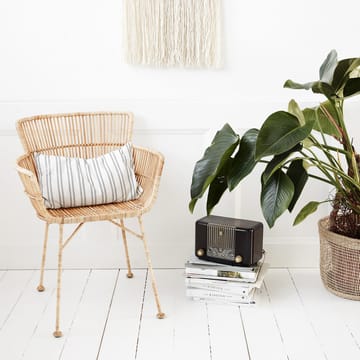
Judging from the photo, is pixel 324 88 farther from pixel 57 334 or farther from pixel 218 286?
pixel 57 334

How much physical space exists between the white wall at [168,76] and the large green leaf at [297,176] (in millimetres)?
574

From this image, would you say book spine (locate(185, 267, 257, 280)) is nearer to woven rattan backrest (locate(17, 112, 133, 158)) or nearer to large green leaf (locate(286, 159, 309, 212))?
large green leaf (locate(286, 159, 309, 212))

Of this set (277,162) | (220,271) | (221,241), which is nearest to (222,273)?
(220,271)

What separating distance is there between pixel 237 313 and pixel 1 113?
144cm

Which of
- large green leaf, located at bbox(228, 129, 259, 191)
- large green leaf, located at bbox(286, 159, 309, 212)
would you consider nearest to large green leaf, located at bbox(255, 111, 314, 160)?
large green leaf, located at bbox(228, 129, 259, 191)

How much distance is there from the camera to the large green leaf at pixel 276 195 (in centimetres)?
218

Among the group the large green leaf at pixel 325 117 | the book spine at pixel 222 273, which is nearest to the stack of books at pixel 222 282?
the book spine at pixel 222 273

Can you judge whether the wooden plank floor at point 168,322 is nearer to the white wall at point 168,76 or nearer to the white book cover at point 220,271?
the white book cover at point 220,271

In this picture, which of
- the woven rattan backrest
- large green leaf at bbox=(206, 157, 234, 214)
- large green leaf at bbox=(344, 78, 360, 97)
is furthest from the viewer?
the woven rattan backrest

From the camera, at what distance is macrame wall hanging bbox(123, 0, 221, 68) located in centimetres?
282

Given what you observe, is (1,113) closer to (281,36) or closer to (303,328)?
(281,36)

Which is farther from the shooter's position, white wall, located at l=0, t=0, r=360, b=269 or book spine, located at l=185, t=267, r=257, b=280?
white wall, located at l=0, t=0, r=360, b=269

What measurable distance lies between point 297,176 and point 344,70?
1.43 ft

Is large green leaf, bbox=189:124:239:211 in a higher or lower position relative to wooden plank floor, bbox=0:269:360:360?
higher
